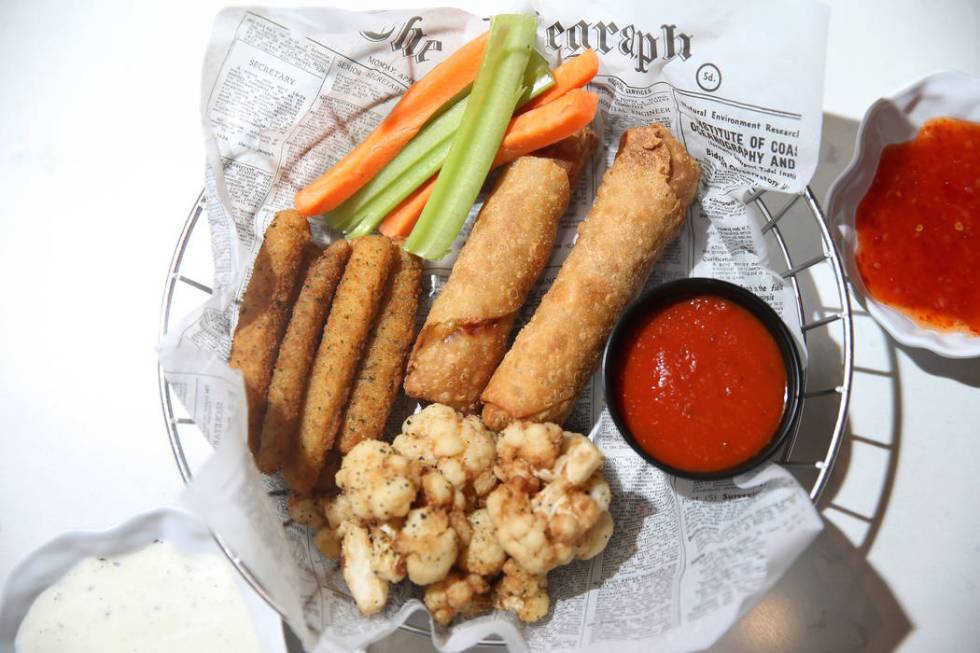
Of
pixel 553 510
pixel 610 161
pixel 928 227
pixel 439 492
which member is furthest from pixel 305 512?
pixel 928 227

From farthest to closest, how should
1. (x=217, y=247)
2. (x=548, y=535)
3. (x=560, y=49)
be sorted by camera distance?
(x=560, y=49) < (x=217, y=247) < (x=548, y=535)

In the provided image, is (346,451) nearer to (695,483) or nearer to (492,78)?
(695,483)

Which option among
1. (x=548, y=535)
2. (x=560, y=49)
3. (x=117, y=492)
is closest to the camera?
(x=548, y=535)

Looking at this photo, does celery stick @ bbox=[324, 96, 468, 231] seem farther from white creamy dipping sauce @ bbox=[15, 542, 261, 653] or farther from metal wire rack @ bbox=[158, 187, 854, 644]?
white creamy dipping sauce @ bbox=[15, 542, 261, 653]

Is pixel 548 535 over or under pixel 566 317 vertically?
under

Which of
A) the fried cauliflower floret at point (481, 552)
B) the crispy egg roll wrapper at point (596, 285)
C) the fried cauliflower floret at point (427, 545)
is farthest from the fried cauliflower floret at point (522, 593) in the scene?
the crispy egg roll wrapper at point (596, 285)

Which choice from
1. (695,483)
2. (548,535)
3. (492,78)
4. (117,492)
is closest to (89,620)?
(117,492)
